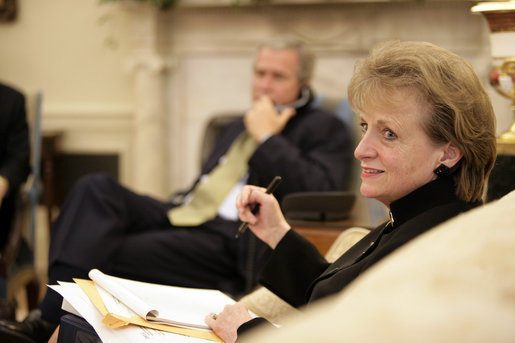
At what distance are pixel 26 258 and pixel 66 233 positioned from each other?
772 mm

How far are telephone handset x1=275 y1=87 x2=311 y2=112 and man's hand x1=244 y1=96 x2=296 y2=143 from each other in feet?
0.25

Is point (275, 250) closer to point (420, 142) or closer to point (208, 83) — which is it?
point (420, 142)

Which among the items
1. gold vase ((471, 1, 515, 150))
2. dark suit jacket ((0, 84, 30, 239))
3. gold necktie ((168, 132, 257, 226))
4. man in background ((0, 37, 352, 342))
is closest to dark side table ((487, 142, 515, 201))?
gold vase ((471, 1, 515, 150))

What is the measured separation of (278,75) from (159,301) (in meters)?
1.56

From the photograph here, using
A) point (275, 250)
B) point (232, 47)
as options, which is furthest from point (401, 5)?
point (275, 250)

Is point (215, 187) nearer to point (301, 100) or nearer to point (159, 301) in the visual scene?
point (301, 100)

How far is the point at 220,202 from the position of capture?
8.12 ft

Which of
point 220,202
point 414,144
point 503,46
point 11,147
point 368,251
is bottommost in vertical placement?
point 220,202

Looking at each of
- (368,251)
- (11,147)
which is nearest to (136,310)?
(368,251)

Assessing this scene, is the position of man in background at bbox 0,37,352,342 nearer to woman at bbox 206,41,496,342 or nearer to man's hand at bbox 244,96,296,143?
man's hand at bbox 244,96,296,143

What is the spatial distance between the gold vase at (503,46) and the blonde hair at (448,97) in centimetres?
53

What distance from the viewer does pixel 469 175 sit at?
1.13 metres

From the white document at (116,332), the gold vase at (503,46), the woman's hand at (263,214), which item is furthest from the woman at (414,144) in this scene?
the gold vase at (503,46)

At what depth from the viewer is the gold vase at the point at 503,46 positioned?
5.33ft
